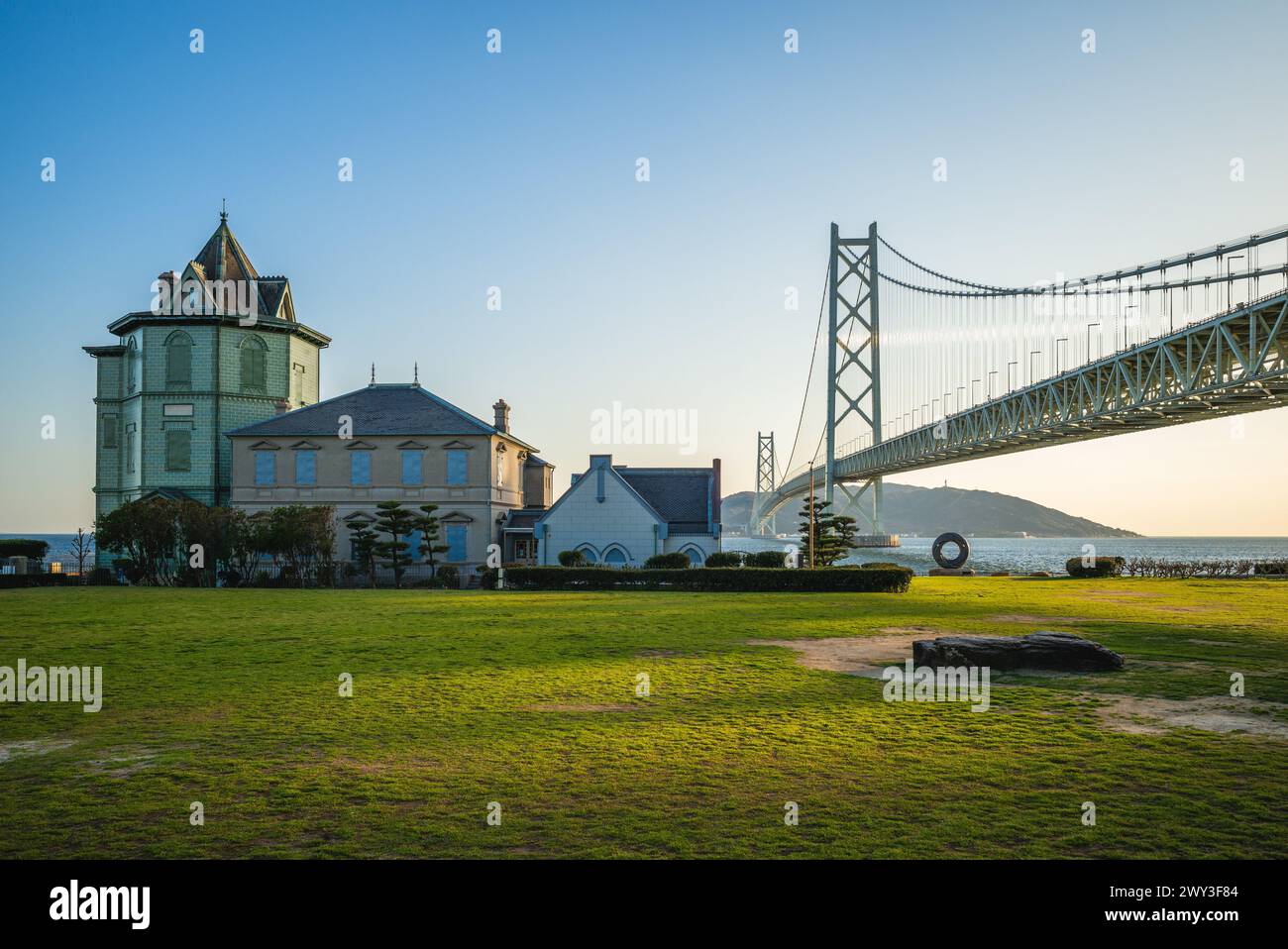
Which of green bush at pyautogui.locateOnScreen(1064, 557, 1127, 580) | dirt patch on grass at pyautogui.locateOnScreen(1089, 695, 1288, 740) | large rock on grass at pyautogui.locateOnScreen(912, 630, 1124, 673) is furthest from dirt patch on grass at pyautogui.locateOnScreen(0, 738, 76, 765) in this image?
green bush at pyautogui.locateOnScreen(1064, 557, 1127, 580)

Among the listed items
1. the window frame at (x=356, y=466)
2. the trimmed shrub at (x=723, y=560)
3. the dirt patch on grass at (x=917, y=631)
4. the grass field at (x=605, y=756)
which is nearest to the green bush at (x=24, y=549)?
the window frame at (x=356, y=466)

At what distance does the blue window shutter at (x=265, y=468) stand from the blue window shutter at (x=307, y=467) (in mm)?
1328

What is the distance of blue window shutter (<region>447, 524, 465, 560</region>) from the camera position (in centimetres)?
4569

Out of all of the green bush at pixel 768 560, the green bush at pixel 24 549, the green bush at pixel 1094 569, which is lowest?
the green bush at pixel 1094 569

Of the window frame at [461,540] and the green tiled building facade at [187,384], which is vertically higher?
the green tiled building facade at [187,384]

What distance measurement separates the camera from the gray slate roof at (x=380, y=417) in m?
46.5

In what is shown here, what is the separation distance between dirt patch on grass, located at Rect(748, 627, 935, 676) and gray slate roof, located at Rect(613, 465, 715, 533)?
2564cm

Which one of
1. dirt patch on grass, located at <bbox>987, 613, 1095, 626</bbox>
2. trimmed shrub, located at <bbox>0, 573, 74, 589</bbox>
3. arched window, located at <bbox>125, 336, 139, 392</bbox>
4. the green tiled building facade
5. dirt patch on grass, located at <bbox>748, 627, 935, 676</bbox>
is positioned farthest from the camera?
arched window, located at <bbox>125, 336, 139, 392</bbox>

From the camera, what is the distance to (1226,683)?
45.8 ft

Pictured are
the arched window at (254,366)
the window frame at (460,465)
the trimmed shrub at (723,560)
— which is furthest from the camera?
the arched window at (254,366)

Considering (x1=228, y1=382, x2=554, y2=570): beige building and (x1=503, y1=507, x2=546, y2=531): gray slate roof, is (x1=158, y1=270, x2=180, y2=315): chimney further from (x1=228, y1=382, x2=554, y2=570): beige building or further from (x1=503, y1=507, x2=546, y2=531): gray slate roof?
(x1=503, y1=507, x2=546, y2=531): gray slate roof

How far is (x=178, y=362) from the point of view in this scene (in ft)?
162

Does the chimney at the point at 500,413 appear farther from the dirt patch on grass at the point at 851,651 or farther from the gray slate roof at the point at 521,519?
the dirt patch on grass at the point at 851,651
